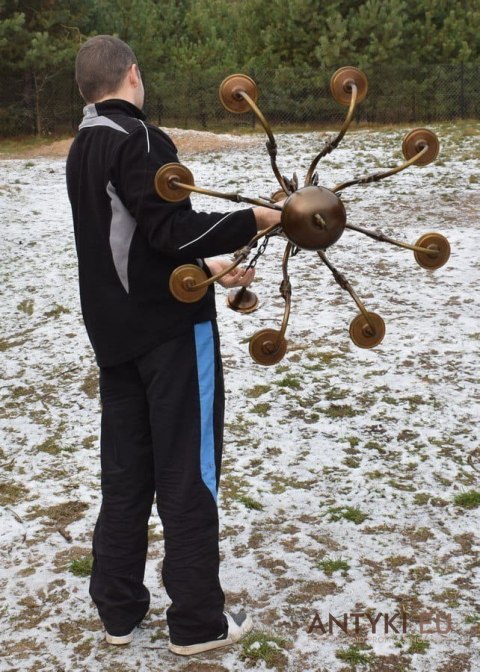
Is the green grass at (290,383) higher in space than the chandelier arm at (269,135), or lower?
lower

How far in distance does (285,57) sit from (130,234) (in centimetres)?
2210

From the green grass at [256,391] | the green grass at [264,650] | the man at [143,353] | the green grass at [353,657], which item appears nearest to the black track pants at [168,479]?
the man at [143,353]

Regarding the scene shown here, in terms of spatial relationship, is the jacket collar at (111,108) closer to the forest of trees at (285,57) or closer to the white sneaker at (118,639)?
the white sneaker at (118,639)

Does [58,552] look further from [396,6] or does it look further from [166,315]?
[396,6]

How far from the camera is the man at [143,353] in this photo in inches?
90.2

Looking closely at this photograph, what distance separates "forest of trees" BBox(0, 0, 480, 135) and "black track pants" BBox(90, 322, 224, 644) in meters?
18.8

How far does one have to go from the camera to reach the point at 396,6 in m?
20.8

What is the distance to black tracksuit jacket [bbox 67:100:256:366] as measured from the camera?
2.27 m

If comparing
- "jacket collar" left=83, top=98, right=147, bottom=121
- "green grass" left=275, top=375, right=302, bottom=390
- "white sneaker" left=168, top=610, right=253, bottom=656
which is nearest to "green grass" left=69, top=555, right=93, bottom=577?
"white sneaker" left=168, top=610, right=253, bottom=656

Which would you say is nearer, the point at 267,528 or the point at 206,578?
the point at 206,578

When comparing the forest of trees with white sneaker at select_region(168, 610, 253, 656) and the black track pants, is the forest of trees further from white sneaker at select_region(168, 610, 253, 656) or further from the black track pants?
white sneaker at select_region(168, 610, 253, 656)

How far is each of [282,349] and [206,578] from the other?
3.10 ft

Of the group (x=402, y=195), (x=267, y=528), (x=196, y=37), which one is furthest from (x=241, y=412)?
(x=196, y=37)

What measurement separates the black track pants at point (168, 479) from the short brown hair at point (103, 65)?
792mm
